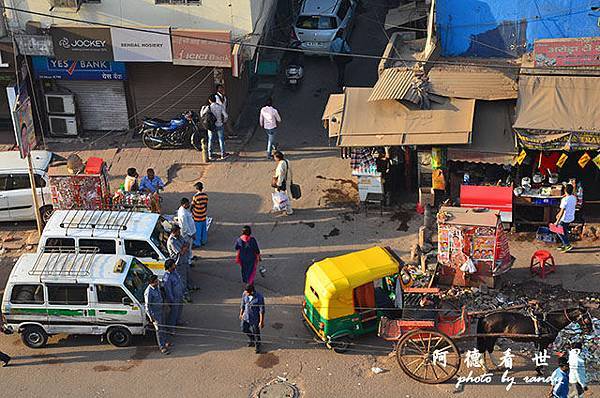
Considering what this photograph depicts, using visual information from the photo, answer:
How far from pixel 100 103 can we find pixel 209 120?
4.07 meters

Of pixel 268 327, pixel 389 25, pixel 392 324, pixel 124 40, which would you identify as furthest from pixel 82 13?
pixel 392 324

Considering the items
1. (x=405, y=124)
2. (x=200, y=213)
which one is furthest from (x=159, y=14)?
(x=405, y=124)

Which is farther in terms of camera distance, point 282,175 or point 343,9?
point 343,9

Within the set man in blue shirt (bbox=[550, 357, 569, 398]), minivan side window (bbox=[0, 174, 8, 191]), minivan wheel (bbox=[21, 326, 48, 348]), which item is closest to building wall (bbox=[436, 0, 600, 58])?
man in blue shirt (bbox=[550, 357, 569, 398])

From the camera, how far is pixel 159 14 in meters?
23.0

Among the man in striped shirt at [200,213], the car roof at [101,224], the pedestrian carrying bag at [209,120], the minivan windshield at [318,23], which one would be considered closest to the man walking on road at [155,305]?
the car roof at [101,224]

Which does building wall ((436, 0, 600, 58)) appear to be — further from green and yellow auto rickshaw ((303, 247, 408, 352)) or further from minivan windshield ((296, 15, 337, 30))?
green and yellow auto rickshaw ((303, 247, 408, 352))

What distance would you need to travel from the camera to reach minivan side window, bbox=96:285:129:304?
50.5ft

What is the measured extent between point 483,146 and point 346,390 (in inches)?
300

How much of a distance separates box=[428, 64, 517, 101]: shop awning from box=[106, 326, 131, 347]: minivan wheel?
9.71 meters

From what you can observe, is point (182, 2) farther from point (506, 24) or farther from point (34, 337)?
point (34, 337)

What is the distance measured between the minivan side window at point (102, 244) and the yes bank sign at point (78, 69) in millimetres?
8310

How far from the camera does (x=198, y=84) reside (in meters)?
24.2

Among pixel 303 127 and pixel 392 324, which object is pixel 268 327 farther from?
pixel 303 127
